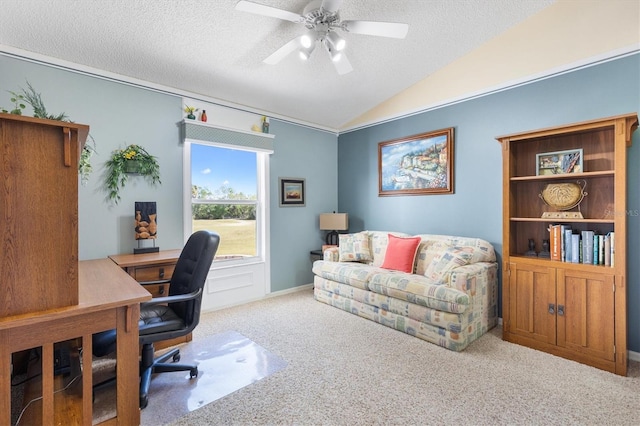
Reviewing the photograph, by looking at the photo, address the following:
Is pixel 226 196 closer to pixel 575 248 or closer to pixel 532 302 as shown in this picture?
pixel 532 302

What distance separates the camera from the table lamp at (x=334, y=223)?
457 centimetres

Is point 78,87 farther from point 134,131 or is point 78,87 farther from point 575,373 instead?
point 575,373

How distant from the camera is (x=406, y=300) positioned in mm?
3021

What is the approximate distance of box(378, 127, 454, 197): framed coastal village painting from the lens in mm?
3801

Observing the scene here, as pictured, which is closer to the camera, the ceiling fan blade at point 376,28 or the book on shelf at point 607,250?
the ceiling fan blade at point 376,28

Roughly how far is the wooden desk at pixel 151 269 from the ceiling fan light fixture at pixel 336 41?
236 centimetres

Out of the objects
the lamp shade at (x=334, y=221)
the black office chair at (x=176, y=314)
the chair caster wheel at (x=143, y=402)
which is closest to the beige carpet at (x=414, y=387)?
the chair caster wheel at (x=143, y=402)

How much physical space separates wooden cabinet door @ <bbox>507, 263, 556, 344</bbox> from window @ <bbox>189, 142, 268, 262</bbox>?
304 cm

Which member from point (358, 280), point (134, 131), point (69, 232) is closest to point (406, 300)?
point (358, 280)

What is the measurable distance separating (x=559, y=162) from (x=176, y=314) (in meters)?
3.46

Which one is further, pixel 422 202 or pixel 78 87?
pixel 422 202

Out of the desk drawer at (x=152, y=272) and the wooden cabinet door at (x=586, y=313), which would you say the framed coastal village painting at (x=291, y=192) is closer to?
the desk drawer at (x=152, y=272)

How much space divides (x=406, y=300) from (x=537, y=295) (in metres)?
1.13

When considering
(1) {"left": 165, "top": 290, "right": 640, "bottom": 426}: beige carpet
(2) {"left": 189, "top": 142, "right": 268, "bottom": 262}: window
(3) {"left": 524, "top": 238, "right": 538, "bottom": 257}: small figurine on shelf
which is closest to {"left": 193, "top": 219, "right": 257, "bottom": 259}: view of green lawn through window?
(2) {"left": 189, "top": 142, "right": 268, "bottom": 262}: window
